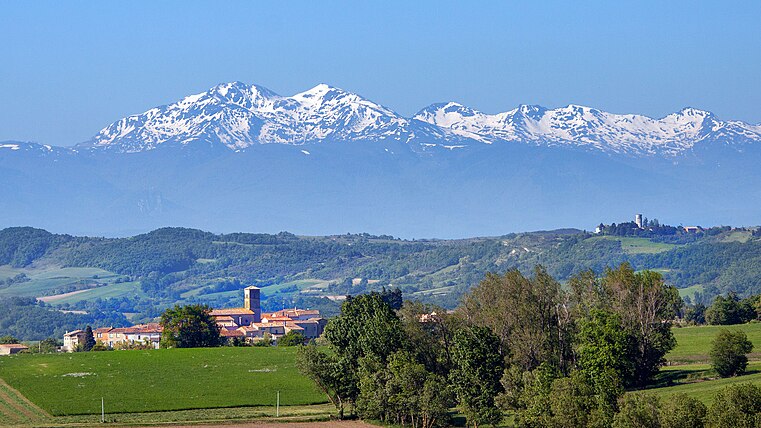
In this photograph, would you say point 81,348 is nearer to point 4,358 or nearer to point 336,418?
point 4,358

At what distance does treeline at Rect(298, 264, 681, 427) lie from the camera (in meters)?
78.4

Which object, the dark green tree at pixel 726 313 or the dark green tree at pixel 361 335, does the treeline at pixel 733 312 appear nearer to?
the dark green tree at pixel 726 313

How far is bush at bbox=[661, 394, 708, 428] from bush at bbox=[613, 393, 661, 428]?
3.43ft

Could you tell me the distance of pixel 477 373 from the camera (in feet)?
270

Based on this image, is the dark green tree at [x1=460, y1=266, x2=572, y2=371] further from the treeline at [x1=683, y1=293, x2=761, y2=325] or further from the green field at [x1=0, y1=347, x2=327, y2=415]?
the treeline at [x1=683, y1=293, x2=761, y2=325]

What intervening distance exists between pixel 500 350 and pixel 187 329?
172 feet

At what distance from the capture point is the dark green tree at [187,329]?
134 metres

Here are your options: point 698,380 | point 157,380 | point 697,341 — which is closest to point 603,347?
point 698,380

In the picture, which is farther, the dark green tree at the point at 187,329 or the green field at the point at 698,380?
the dark green tree at the point at 187,329

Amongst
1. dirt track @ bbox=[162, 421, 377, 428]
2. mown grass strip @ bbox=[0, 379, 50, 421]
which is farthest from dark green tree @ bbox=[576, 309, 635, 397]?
mown grass strip @ bbox=[0, 379, 50, 421]

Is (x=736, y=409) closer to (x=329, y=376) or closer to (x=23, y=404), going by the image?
(x=329, y=376)

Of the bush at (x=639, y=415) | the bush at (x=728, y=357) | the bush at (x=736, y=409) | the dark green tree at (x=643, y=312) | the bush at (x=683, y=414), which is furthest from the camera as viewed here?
the dark green tree at (x=643, y=312)

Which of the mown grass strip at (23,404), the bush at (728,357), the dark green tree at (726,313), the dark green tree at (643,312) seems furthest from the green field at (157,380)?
the dark green tree at (726,313)

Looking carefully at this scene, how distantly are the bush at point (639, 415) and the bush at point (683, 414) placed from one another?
1.04 meters
